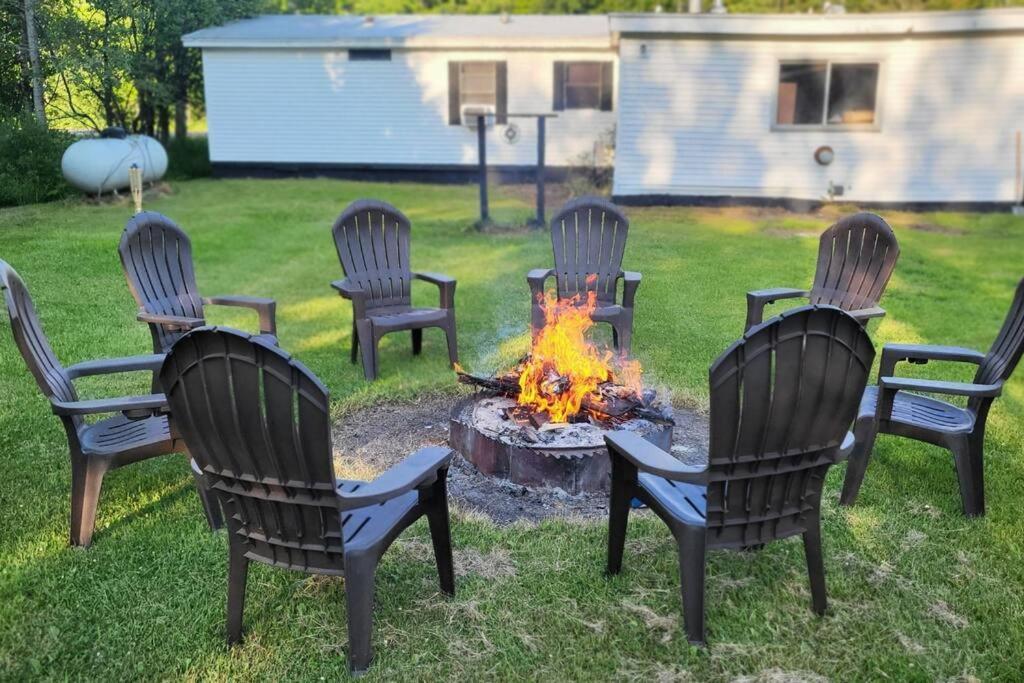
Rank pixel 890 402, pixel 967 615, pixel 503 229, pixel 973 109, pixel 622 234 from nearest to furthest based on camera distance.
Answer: pixel 967 615, pixel 890 402, pixel 622 234, pixel 503 229, pixel 973 109

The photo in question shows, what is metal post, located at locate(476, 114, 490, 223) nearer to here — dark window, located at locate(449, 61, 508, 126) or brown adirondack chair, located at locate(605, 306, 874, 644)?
dark window, located at locate(449, 61, 508, 126)

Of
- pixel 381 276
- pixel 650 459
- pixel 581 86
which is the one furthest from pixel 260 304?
pixel 581 86

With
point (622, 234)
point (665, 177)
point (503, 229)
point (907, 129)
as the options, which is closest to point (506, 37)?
point (665, 177)

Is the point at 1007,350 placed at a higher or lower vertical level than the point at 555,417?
higher

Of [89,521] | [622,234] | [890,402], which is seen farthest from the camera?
[622,234]

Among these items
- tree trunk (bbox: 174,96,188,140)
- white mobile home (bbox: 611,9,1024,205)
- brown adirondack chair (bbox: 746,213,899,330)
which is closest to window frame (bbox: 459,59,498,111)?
white mobile home (bbox: 611,9,1024,205)

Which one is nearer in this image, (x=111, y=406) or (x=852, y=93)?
(x=111, y=406)

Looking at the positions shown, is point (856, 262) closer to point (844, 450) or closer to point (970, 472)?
point (970, 472)

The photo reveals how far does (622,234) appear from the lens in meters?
5.56

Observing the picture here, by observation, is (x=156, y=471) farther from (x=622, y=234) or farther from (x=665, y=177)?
(x=665, y=177)

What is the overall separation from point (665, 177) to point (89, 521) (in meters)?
9.84

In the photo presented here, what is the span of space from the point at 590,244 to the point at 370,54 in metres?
10.1

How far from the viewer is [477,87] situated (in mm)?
14234

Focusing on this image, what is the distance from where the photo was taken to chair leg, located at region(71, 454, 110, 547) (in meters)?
2.97
